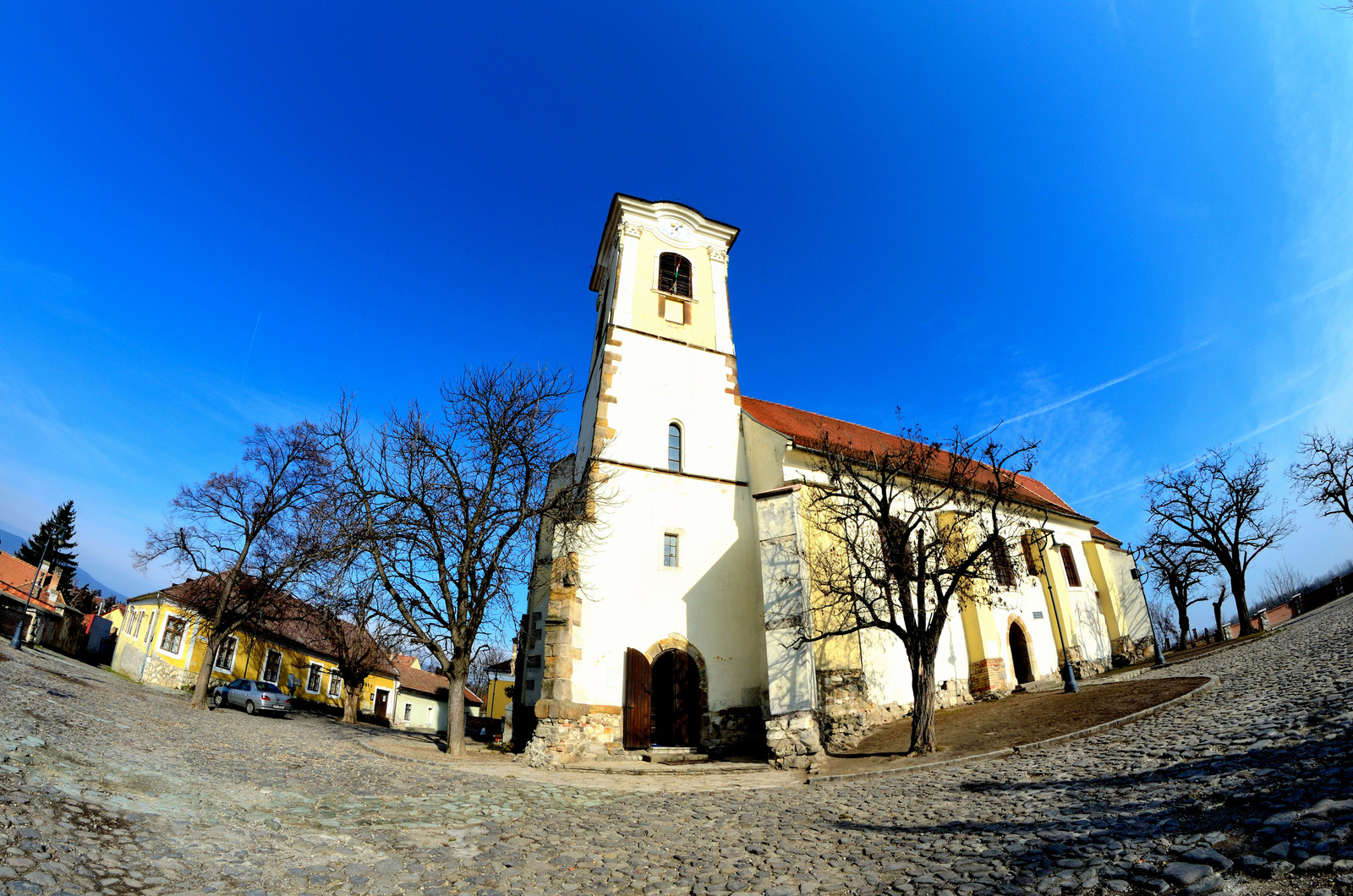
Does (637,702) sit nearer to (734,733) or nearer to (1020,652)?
(734,733)

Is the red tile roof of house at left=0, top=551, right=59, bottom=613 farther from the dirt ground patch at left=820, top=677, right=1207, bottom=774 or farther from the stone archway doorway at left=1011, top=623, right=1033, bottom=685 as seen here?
the stone archway doorway at left=1011, top=623, right=1033, bottom=685

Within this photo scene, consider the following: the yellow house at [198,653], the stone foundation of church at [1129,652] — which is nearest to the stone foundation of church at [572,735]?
the yellow house at [198,653]

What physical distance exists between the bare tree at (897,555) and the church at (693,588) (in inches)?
30.0

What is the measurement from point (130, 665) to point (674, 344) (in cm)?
3158

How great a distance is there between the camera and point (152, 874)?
4.41 metres

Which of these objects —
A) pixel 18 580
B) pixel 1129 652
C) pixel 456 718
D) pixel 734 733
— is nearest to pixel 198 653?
pixel 18 580

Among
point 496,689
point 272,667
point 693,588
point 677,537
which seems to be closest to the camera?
point 693,588

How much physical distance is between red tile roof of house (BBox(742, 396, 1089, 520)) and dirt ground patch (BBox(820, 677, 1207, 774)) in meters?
7.52

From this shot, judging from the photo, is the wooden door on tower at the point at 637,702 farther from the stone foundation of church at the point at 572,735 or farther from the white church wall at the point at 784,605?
the white church wall at the point at 784,605

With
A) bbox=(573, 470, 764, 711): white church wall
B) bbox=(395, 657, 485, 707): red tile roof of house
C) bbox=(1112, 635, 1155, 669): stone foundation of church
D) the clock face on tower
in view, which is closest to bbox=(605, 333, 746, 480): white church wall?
bbox=(573, 470, 764, 711): white church wall

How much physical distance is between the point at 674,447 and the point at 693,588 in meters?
4.38

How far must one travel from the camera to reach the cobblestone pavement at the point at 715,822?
14.5ft

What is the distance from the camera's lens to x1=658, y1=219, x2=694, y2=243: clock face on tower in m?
22.4

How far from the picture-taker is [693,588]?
1695 cm
